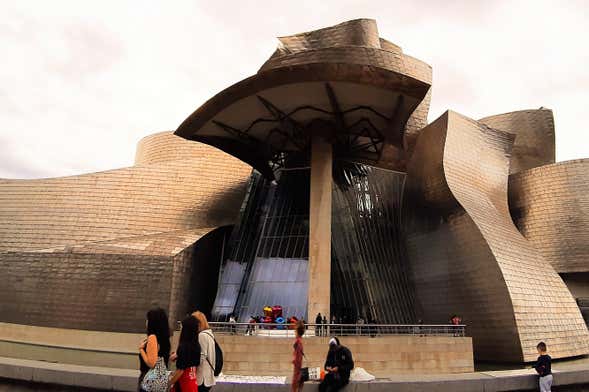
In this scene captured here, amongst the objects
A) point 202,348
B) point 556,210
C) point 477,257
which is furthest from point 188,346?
point 556,210

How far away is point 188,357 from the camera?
4.39 meters

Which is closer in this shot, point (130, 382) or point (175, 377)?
point (175, 377)

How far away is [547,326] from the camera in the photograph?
16750 millimetres

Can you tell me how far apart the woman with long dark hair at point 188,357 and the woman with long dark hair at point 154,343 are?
0.14 meters

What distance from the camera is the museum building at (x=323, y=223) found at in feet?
54.3

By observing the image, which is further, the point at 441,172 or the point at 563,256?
the point at 563,256

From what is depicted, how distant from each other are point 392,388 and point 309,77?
10.8 meters

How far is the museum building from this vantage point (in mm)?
16547

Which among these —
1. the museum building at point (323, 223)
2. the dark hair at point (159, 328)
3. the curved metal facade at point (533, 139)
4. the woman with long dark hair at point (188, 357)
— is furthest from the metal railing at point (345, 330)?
the curved metal facade at point (533, 139)

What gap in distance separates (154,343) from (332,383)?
9.54ft

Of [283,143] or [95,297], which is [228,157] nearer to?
[283,143]

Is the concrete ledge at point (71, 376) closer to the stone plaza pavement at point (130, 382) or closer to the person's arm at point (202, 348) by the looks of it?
the stone plaza pavement at point (130, 382)

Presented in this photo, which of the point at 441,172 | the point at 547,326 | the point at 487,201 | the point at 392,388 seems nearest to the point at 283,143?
the point at 441,172

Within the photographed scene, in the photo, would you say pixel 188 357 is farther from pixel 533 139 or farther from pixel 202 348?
pixel 533 139
